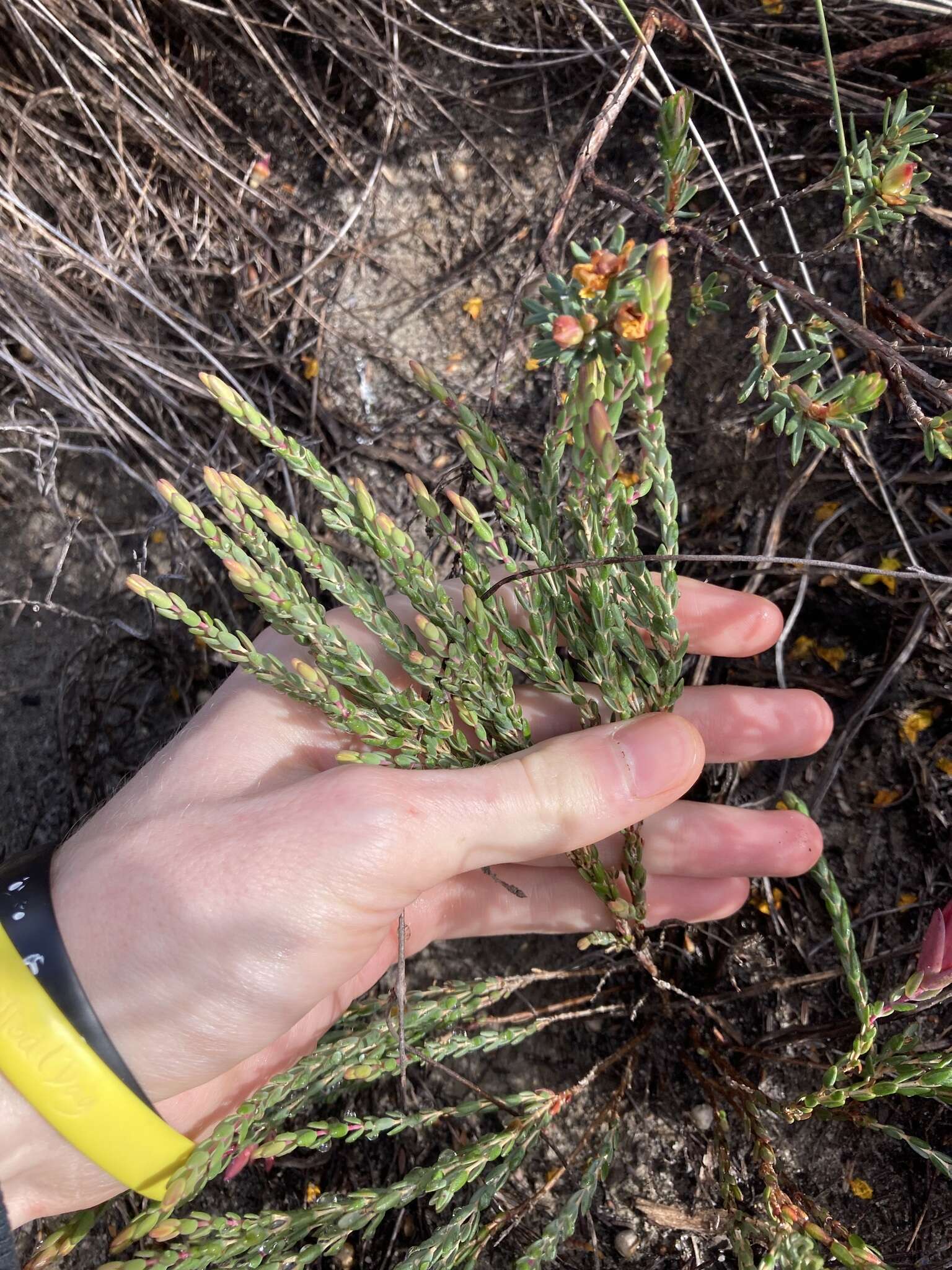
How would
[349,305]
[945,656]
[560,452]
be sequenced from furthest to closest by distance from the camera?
[349,305] → [945,656] → [560,452]

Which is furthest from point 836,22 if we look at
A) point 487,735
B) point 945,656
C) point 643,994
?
point 643,994

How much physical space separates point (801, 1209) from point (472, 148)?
2.96 m

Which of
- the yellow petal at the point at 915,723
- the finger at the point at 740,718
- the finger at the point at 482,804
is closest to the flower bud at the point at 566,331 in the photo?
the finger at the point at 482,804

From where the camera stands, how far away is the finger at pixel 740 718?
82.2 inches

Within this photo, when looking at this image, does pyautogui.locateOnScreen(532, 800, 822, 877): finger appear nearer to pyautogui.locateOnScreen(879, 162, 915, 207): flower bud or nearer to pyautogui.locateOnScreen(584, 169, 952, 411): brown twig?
pyautogui.locateOnScreen(584, 169, 952, 411): brown twig

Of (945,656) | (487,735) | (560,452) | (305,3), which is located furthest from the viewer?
(305,3)

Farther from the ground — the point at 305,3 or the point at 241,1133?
the point at 305,3

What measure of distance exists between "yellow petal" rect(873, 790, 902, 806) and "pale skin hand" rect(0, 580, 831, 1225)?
0.98 feet

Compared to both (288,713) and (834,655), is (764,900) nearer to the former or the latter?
(834,655)

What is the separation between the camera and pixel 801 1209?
1.74 meters

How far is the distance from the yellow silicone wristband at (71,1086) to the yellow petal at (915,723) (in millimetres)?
1987

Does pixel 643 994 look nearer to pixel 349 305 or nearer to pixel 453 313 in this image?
pixel 453 313

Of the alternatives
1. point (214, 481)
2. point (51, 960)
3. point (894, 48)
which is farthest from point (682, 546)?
point (51, 960)

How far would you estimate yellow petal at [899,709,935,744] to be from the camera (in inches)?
88.3
